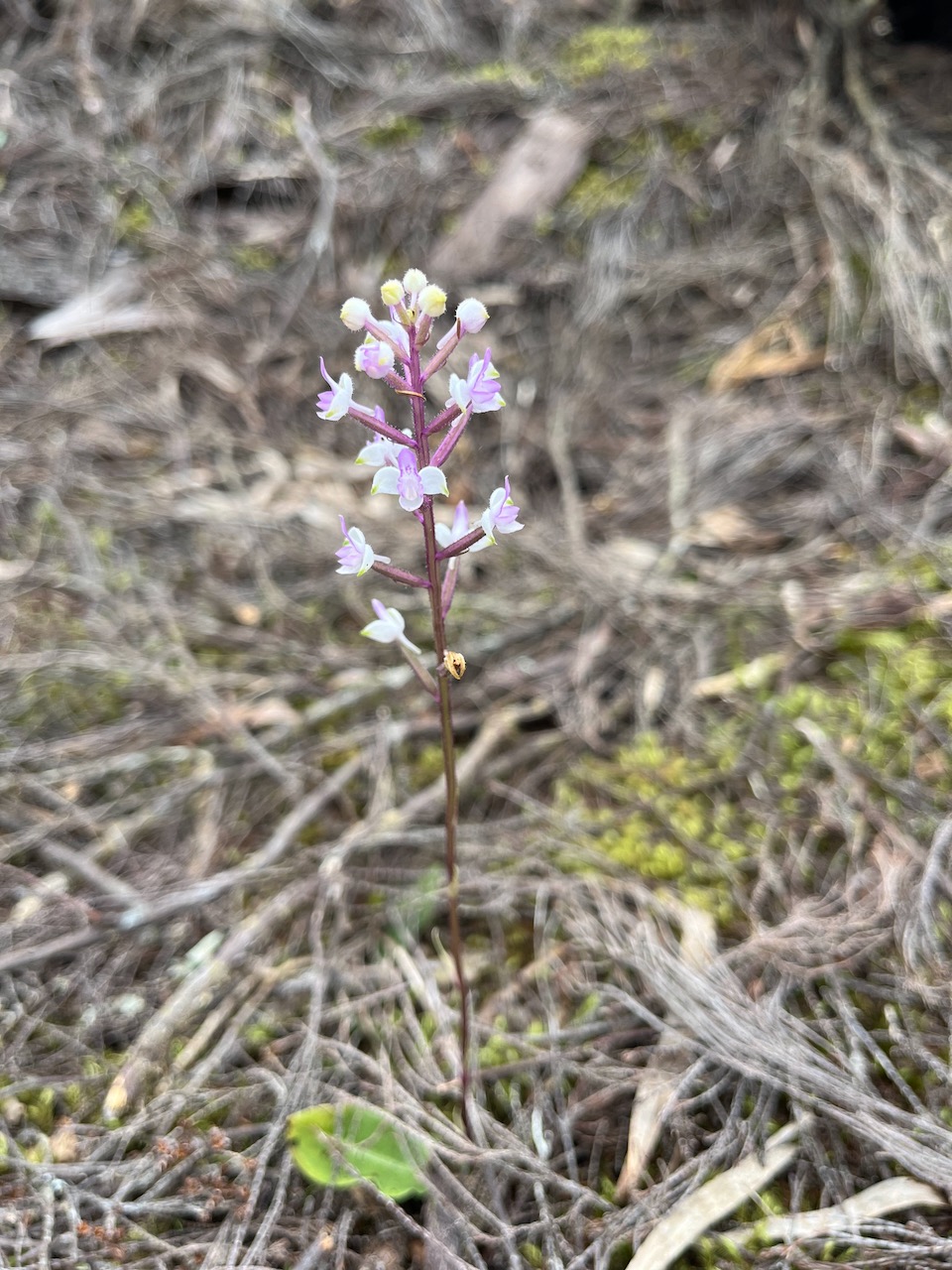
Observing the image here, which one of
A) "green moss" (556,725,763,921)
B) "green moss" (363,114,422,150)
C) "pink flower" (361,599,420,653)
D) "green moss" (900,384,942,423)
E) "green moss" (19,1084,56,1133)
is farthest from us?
"green moss" (363,114,422,150)

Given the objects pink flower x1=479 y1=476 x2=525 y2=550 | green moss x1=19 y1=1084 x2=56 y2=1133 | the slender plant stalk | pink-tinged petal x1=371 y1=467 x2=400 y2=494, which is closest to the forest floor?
green moss x1=19 y1=1084 x2=56 y2=1133

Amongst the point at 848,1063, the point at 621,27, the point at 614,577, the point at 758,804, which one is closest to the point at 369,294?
the point at 614,577

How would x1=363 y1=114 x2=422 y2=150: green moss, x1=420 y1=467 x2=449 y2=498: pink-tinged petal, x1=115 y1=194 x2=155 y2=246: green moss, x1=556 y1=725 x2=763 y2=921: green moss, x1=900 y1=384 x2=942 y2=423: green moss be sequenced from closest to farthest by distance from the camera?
x1=420 y1=467 x2=449 y2=498: pink-tinged petal < x1=556 y1=725 x2=763 y2=921: green moss < x1=900 y1=384 x2=942 y2=423: green moss < x1=115 y1=194 x2=155 y2=246: green moss < x1=363 y1=114 x2=422 y2=150: green moss

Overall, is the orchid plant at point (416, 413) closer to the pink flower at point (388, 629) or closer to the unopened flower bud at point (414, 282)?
the unopened flower bud at point (414, 282)

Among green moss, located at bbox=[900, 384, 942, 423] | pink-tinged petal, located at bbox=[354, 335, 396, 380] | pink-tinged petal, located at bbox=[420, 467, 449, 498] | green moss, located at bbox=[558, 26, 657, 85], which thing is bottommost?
pink-tinged petal, located at bbox=[420, 467, 449, 498]

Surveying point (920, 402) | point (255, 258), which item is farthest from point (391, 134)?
point (920, 402)

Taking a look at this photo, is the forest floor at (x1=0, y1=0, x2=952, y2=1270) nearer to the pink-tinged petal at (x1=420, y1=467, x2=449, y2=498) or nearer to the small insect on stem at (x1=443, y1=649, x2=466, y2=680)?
the small insect on stem at (x1=443, y1=649, x2=466, y2=680)

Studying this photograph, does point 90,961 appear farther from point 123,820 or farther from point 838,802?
point 838,802

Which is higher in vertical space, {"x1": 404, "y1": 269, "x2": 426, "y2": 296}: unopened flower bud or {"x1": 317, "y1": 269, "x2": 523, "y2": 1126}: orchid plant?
{"x1": 404, "y1": 269, "x2": 426, "y2": 296}: unopened flower bud
